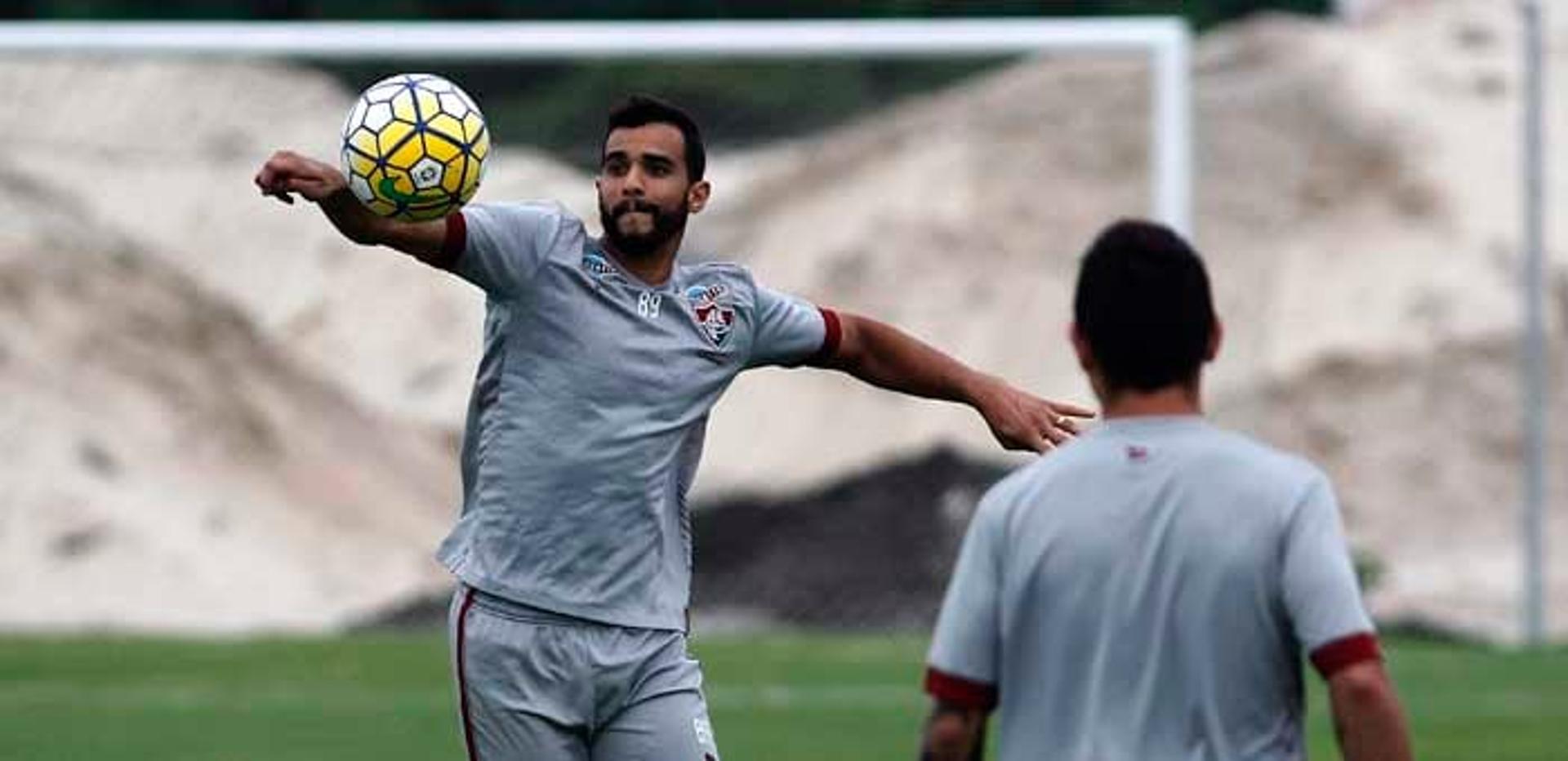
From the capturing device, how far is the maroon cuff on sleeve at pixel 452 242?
7484 mm

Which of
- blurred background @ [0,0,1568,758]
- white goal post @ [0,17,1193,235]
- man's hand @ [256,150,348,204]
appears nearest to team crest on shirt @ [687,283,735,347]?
man's hand @ [256,150,348,204]

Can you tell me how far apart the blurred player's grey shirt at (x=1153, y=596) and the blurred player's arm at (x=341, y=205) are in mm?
2070

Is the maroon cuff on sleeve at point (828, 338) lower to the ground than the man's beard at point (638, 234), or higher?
lower

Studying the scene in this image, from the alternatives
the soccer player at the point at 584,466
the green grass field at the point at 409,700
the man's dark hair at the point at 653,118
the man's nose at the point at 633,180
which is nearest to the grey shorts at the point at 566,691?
the soccer player at the point at 584,466

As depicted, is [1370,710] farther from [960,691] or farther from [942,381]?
[942,381]

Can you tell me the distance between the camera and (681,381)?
774 centimetres

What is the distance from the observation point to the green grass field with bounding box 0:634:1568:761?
1417 centimetres

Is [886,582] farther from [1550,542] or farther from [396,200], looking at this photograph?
[396,200]

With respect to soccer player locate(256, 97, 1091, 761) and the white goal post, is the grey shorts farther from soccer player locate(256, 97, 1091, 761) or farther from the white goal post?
the white goal post

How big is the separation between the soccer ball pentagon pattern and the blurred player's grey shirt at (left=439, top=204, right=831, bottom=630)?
0.32 ft

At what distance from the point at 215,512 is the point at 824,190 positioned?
4343 mm

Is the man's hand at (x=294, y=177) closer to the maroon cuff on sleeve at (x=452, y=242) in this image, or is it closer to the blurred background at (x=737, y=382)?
the maroon cuff on sleeve at (x=452, y=242)

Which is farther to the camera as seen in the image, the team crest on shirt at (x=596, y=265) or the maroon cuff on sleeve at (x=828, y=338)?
the maroon cuff on sleeve at (x=828, y=338)

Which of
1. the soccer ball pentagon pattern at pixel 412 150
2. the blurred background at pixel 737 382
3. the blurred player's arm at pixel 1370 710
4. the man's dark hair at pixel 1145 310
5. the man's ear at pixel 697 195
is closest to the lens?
the blurred player's arm at pixel 1370 710
